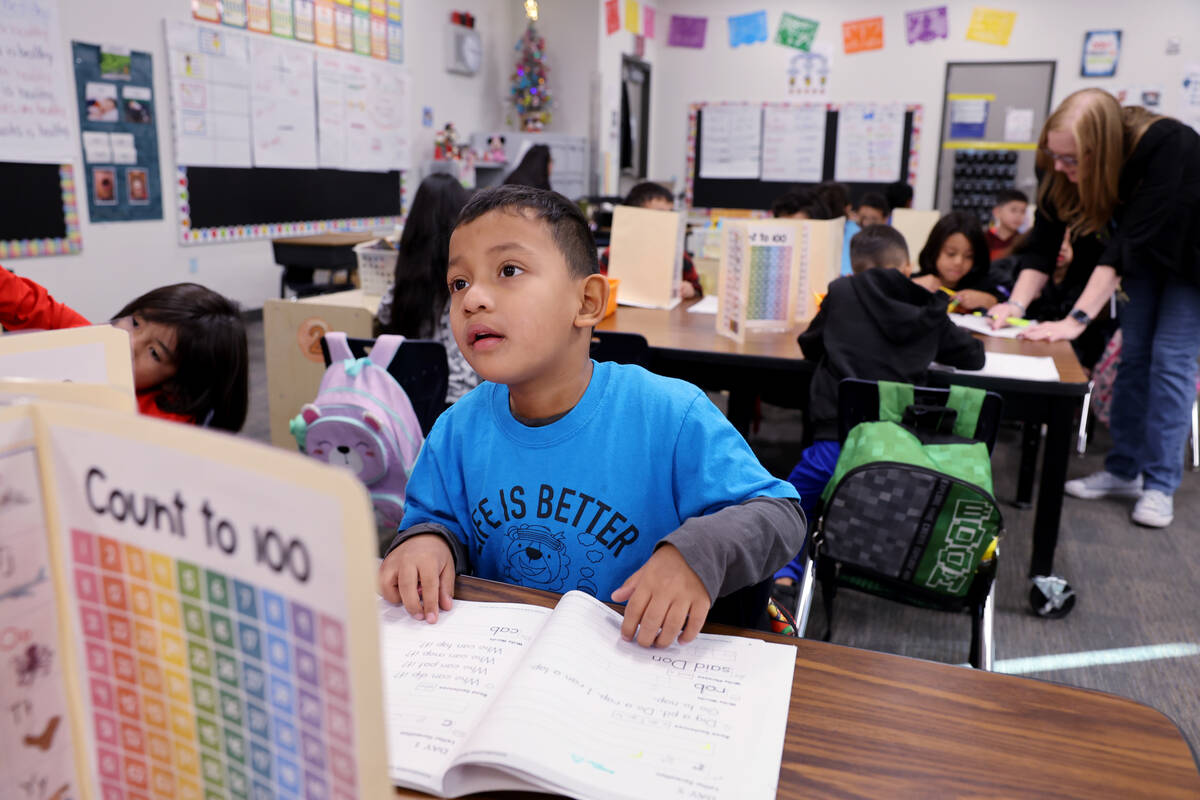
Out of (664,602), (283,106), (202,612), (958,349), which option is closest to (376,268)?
(958,349)

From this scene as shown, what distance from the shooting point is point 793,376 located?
261 centimetres

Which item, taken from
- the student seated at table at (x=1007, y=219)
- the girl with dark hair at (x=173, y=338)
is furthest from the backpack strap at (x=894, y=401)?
the student seated at table at (x=1007, y=219)

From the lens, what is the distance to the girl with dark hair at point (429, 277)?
2.35 meters

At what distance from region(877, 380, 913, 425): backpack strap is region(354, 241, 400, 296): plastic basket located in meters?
1.81

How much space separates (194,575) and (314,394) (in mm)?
2724

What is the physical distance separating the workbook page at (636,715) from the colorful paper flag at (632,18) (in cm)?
754

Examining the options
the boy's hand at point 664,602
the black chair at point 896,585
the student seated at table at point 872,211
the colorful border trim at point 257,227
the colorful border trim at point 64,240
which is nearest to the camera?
the boy's hand at point 664,602

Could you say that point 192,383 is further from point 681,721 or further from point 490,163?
point 490,163

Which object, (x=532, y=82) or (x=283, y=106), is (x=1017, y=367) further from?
(x=532, y=82)

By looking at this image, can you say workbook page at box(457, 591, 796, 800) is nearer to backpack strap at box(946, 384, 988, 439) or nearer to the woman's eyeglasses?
backpack strap at box(946, 384, 988, 439)

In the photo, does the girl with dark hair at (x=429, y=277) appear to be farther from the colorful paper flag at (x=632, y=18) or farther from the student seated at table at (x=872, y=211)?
the colorful paper flag at (x=632, y=18)

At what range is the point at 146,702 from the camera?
0.38m

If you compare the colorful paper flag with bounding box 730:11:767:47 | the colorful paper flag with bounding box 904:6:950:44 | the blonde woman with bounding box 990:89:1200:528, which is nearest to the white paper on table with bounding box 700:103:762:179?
the colorful paper flag with bounding box 730:11:767:47

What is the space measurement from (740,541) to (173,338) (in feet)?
4.61
